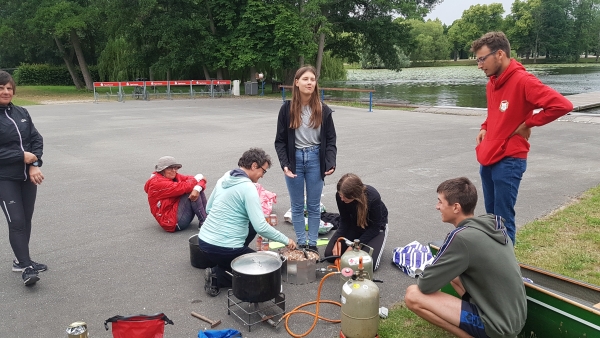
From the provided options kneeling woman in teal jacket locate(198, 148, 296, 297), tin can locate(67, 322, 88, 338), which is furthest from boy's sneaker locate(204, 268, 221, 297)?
tin can locate(67, 322, 88, 338)

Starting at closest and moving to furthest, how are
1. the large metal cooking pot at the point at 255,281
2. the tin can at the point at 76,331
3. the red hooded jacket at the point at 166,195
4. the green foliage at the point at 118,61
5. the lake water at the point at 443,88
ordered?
the tin can at the point at 76,331
the large metal cooking pot at the point at 255,281
the red hooded jacket at the point at 166,195
the lake water at the point at 443,88
the green foliage at the point at 118,61

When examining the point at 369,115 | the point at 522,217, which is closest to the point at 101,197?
the point at 522,217

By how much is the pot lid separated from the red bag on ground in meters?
0.71

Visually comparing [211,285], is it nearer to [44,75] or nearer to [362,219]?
[362,219]

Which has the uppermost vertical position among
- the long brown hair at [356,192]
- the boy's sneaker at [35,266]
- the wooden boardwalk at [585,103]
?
the wooden boardwalk at [585,103]

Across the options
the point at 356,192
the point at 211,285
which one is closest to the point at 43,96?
the point at 211,285

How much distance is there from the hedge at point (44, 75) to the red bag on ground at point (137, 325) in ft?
132

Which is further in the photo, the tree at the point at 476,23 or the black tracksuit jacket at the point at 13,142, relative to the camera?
the tree at the point at 476,23

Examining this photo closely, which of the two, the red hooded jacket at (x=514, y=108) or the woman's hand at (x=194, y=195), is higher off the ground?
the red hooded jacket at (x=514, y=108)

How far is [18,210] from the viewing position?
4133 mm

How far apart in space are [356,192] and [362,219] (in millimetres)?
315

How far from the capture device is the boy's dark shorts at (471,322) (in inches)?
114

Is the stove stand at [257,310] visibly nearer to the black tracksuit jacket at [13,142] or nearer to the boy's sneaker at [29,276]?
the boy's sneaker at [29,276]

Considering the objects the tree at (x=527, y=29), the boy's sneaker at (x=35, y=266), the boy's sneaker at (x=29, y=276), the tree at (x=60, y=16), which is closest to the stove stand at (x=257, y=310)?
the boy's sneaker at (x=29, y=276)
